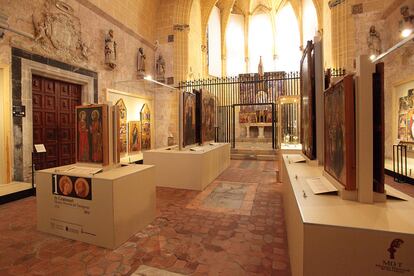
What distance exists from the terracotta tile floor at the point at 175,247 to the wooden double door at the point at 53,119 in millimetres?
2464

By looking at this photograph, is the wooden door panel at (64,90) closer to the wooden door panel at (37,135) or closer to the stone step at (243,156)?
the wooden door panel at (37,135)

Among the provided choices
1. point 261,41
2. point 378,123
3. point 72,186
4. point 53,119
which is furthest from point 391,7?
point 261,41

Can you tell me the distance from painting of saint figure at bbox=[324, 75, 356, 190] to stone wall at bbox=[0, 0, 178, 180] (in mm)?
6388

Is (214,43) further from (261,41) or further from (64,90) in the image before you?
(64,90)

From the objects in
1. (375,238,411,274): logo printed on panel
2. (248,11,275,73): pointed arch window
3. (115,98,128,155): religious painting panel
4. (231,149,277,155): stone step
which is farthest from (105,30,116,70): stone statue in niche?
(248,11,275,73): pointed arch window

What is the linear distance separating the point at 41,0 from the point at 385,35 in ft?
36.6

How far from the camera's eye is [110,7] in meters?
8.46

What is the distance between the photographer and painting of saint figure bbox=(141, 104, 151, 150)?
1029 centimetres

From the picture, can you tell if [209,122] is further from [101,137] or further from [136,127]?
[101,137]

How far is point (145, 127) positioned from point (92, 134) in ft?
24.3

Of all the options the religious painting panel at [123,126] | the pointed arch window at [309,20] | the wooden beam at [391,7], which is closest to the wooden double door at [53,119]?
the religious painting panel at [123,126]

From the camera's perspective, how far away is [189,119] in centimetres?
615

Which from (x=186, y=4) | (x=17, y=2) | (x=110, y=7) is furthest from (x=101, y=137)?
(x=186, y=4)

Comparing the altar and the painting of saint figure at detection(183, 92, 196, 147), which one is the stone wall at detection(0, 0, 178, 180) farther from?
the altar
